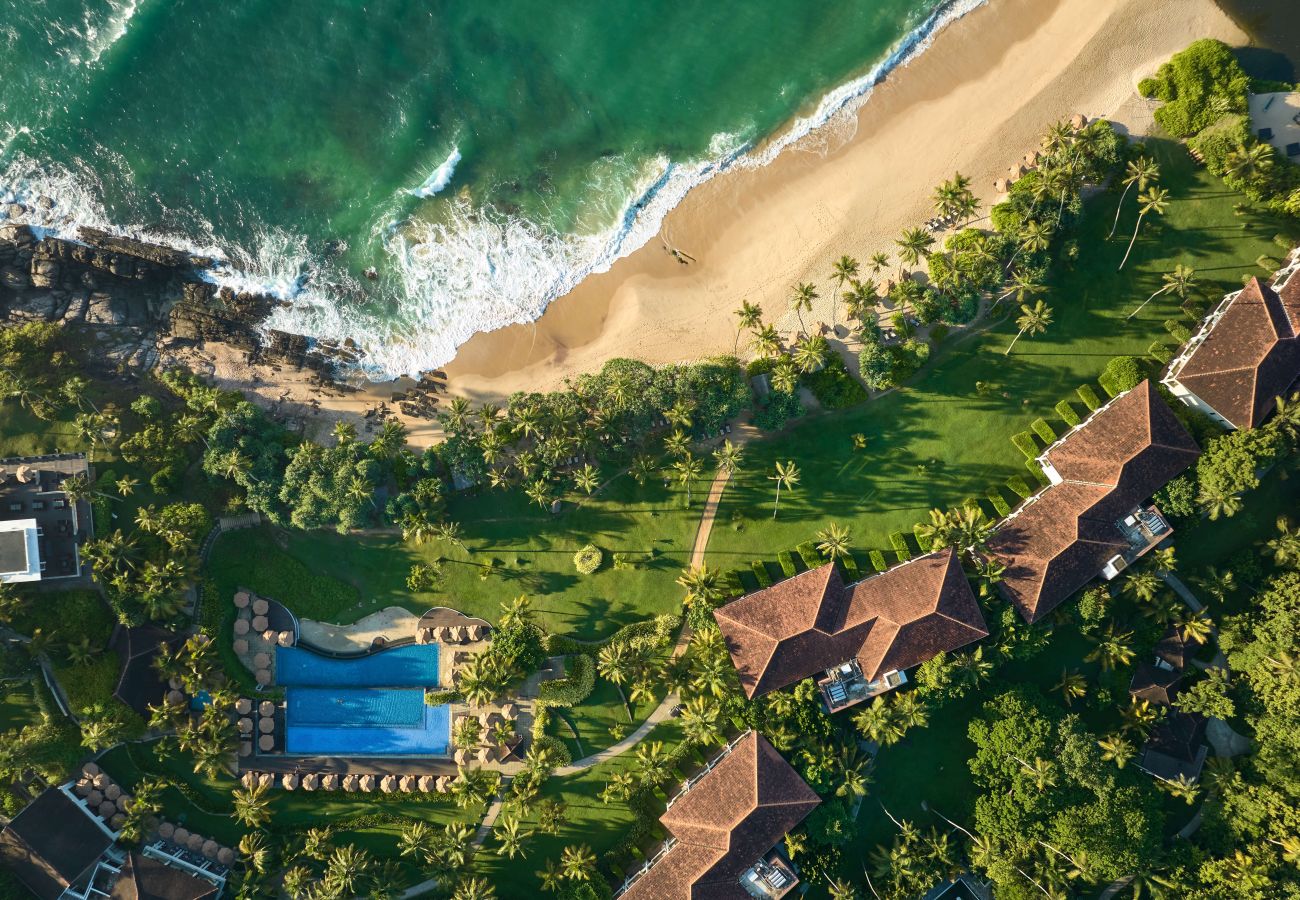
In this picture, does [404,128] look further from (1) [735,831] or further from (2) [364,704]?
(1) [735,831]

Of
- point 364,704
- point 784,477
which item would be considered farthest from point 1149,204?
point 364,704

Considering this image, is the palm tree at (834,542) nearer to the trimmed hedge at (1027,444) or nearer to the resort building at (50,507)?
the trimmed hedge at (1027,444)

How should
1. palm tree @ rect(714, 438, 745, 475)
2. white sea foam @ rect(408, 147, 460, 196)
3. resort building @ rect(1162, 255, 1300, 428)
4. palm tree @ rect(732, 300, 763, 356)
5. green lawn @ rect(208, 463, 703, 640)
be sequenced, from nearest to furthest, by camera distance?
resort building @ rect(1162, 255, 1300, 428), palm tree @ rect(714, 438, 745, 475), palm tree @ rect(732, 300, 763, 356), green lawn @ rect(208, 463, 703, 640), white sea foam @ rect(408, 147, 460, 196)

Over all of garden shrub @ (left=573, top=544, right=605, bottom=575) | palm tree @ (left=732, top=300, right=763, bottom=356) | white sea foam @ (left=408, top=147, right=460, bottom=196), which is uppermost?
white sea foam @ (left=408, top=147, right=460, bottom=196)

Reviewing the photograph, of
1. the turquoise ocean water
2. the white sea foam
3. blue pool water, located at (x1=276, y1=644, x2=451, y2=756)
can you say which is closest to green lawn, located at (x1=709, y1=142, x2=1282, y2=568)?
the turquoise ocean water

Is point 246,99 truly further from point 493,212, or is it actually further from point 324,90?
point 493,212

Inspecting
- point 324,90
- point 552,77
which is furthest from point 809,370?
point 324,90

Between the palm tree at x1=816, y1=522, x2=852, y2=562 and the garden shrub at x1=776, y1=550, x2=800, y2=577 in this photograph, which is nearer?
the palm tree at x1=816, y1=522, x2=852, y2=562

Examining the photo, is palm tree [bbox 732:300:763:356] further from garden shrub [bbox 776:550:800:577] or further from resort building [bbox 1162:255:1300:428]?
resort building [bbox 1162:255:1300:428]
